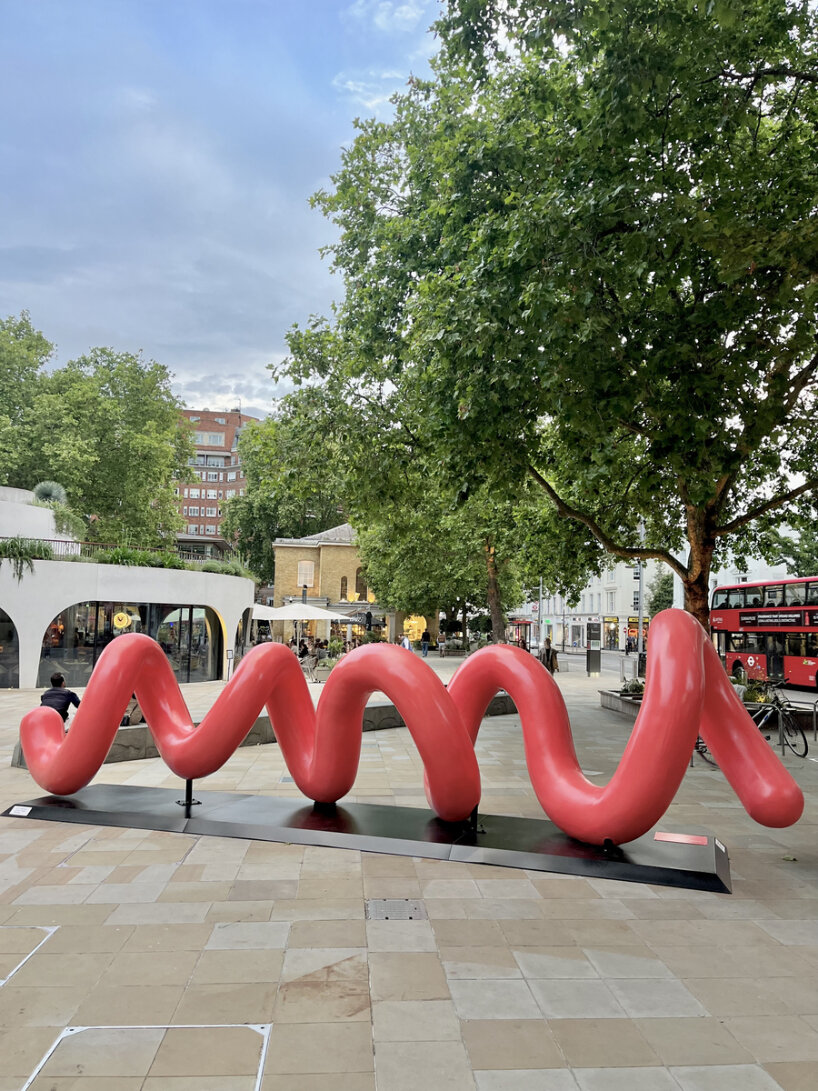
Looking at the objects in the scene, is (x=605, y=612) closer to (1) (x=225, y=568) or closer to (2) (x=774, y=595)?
(2) (x=774, y=595)

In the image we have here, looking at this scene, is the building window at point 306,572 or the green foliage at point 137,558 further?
the building window at point 306,572

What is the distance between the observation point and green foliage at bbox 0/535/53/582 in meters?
22.9

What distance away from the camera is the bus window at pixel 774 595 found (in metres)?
25.4

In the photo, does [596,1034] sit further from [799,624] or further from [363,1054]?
[799,624]

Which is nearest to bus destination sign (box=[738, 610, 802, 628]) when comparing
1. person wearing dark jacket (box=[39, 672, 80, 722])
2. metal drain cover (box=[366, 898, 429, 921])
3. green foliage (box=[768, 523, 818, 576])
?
green foliage (box=[768, 523, 818, 576])

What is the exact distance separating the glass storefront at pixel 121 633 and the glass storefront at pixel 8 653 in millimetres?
655

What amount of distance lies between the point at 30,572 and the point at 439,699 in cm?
1946

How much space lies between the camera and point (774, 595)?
25.8 metres

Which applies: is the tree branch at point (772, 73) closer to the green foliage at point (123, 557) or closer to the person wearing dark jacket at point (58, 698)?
the person wearing dark jacket at point (58, 698)

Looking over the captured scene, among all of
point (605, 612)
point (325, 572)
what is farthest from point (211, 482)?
point (605, 612)

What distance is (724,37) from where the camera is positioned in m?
9.41

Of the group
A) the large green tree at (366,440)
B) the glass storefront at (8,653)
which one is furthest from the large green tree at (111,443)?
the large green tree at (366,440)

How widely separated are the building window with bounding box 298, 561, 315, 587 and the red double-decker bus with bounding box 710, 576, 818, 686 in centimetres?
3944

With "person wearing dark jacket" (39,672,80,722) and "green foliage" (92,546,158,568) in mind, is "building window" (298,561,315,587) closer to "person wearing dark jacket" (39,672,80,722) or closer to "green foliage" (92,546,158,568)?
"green foliage" (92,546,158,568)
